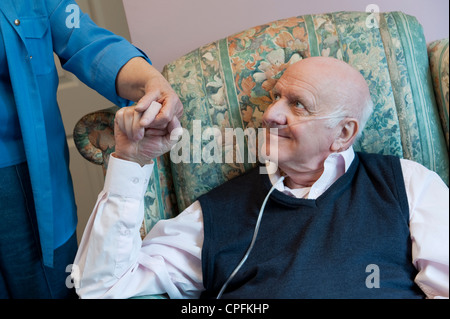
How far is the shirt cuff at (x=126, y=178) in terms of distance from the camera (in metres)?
0.99

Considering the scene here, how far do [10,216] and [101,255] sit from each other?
290 millimetres

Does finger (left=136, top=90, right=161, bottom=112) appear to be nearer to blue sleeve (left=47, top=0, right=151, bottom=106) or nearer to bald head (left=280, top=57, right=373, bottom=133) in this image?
blue sleeve (left=47, top=0, right=151, bottom=106)

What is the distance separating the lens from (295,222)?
1.10m

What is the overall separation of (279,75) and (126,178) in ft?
1.78

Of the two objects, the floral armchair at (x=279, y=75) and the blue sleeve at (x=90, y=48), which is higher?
the blue sleeve at (x=90, y=48)

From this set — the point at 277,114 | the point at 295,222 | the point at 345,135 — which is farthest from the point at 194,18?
the point at 295,222

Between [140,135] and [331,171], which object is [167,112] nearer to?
[140,135]

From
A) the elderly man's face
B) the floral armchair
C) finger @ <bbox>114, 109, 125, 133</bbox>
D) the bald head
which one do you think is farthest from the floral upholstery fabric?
finger @ <bbox>114, 109, 125, 133</bbox>

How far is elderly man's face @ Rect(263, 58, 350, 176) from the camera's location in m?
1.14

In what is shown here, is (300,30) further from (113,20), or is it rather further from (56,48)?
(113,20)

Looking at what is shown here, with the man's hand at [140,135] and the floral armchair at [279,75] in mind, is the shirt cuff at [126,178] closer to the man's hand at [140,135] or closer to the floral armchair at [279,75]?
the man's hand at [140,135]

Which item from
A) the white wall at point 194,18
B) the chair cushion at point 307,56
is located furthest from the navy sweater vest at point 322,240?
the white wall at point 194,18
